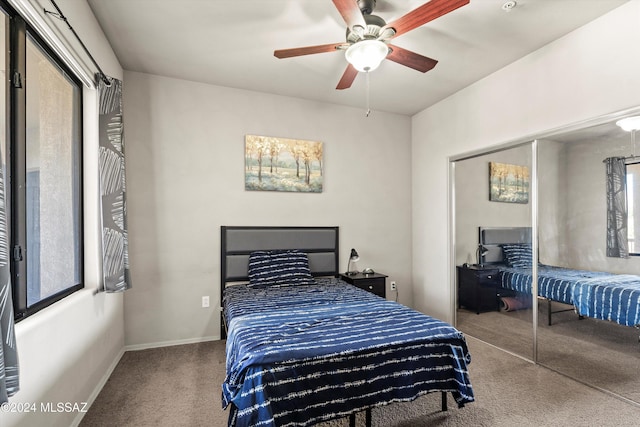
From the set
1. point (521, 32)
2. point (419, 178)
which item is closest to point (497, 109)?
point (521, 32)

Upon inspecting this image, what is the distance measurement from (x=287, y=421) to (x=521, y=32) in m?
3.33

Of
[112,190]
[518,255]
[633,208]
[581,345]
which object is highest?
[112,190]

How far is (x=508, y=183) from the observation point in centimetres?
328

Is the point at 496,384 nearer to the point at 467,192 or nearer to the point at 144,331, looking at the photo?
the point at 467,192

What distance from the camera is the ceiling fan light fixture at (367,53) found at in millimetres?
2127

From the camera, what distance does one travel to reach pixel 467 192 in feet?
12.5

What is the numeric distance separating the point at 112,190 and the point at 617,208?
155 inches

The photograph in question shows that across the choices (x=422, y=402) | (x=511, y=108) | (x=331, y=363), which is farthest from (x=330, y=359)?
(x=511, y=108)

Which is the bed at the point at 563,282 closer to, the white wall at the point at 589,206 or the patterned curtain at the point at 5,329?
the white wall at the point at 589,206

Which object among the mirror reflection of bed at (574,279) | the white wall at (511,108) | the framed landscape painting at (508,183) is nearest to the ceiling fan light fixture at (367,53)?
the white wall at (511,108)

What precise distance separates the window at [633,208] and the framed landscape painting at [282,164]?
2.87m

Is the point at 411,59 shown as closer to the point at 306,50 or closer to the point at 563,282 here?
the point at 306,50

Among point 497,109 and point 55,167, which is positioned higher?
point 497,109

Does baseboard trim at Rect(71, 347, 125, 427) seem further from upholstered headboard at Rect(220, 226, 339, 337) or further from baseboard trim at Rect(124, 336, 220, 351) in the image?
upholstered headboard at Rect(220, 226, 339, 337)
